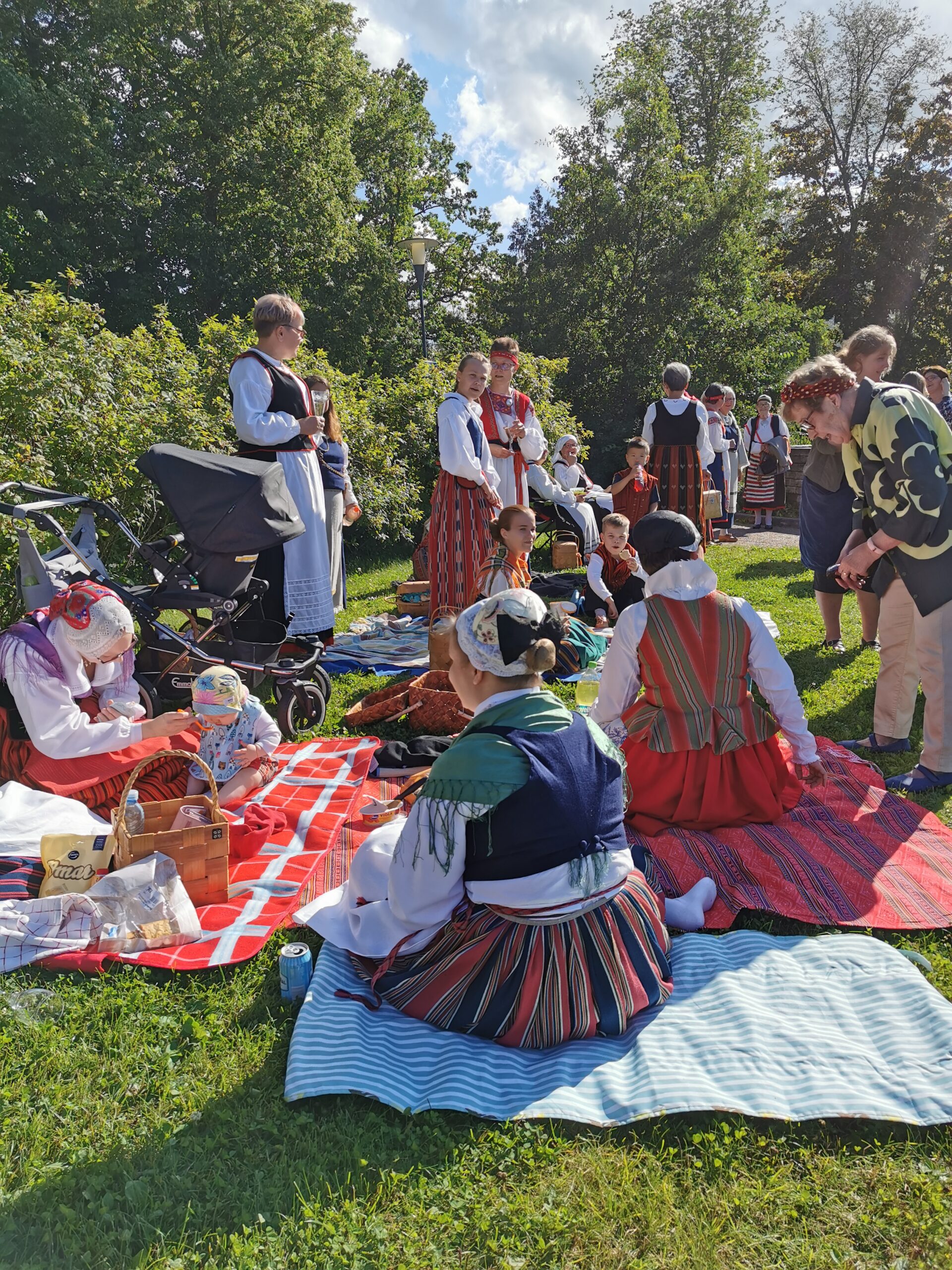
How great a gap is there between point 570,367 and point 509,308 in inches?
120

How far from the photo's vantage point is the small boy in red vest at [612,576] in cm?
719

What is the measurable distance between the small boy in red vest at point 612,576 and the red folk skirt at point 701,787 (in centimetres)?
360

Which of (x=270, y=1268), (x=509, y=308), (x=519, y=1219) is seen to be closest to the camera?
(x=270, y=1268)

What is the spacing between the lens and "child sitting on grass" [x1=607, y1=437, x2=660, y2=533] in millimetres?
8859

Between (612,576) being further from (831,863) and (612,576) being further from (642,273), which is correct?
(642,273)

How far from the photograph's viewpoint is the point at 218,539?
4.60 meters

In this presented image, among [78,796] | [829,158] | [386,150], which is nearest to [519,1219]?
[78,796]

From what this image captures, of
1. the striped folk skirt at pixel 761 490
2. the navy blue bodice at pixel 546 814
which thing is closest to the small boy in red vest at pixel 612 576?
the navy blue bodice at pixel 546 814

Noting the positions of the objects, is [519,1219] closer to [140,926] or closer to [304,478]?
[140,926]

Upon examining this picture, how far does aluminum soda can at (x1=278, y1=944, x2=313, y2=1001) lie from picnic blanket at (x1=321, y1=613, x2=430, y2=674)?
3.59 m

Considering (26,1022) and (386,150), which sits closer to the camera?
(26,1022)

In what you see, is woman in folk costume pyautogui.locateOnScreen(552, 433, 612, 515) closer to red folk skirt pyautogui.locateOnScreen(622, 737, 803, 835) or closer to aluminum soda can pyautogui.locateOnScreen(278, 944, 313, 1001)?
red folk skirt pyautogui.locateOnScreen(622, 737, 803, 835)

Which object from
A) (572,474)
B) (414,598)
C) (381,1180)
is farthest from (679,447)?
(381,1180)

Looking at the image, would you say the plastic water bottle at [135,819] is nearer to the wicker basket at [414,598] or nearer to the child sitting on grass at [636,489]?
the wicker basket at [414,598]
